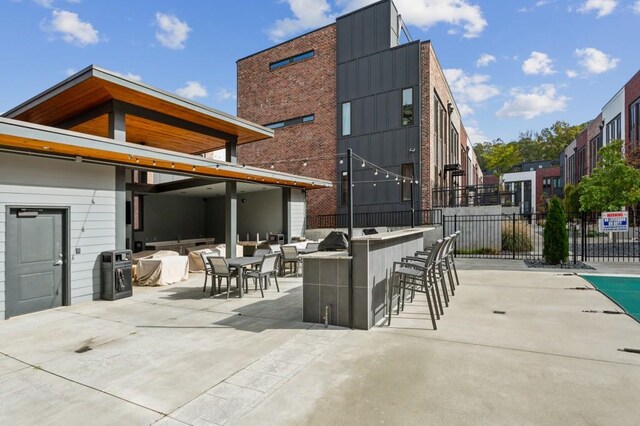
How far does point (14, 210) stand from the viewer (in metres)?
6.29

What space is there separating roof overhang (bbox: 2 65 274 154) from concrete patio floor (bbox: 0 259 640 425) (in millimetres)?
4934

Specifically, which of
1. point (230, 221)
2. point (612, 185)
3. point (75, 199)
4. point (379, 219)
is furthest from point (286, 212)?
point (612, 185)

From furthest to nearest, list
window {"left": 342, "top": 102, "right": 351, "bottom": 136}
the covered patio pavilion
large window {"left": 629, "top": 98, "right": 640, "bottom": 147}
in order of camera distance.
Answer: large window {"left": 629, "top": 98, "right": 640, "bottom": 147}
window {"left": 342, "top": 102, "right": 351, "bottom": 136}
the covered patio pavilion

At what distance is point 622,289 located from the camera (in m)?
7.36

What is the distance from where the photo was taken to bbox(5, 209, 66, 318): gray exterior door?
620 cm

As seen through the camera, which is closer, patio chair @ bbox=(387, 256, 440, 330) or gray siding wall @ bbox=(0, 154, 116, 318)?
patio chair @ bbox=(387, 256, 440, 330)

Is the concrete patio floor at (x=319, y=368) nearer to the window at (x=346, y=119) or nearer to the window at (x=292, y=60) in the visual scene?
the window at (x=346, y=119)

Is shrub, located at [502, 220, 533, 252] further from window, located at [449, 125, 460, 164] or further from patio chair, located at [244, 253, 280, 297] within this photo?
patio chair, located at [244, 253, 280, 297]

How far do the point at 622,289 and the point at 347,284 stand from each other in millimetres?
6690

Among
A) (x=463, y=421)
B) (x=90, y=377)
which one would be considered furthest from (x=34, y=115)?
(x=463, y=421)

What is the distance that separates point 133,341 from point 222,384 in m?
2.14

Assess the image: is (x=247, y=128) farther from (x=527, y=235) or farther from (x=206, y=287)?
(x=527, y=235)

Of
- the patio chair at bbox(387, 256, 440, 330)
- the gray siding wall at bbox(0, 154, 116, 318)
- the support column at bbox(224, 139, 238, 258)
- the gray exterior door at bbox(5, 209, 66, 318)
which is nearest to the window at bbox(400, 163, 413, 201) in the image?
the support column at bbox(224, 139, 238, 258)

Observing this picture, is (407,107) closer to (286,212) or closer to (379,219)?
(379,219)
